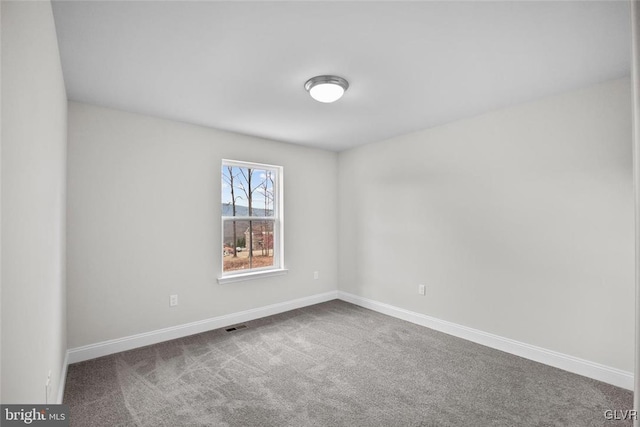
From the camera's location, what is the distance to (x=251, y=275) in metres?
3.88

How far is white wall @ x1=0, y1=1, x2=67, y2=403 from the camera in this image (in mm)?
925

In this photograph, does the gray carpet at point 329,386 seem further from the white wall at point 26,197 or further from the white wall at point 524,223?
the white wall at point 26,197

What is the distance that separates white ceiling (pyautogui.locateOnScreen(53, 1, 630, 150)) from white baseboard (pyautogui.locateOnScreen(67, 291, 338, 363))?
7.57ft

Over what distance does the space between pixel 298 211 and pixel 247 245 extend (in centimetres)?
90

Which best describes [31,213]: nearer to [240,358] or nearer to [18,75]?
[18,75]

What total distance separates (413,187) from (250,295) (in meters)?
2.56

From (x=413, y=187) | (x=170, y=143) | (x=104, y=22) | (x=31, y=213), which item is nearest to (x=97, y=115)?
(x=170, y=143)

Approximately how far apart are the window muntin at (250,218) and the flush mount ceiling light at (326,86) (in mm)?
1827

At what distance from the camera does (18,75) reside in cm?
104

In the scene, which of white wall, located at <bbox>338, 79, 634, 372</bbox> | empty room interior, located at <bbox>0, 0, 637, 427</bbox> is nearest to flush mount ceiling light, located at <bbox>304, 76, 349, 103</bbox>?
empty room interior, located at <bbox>0, 0, 637, 427</bbox>

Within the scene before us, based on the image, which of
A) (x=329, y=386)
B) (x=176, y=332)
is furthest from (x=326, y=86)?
(x=176, y=332)

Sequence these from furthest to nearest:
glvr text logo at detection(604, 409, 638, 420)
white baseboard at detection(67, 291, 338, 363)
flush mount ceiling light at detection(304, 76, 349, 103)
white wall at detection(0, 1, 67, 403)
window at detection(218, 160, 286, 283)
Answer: window at detection(218, 160, 286, 283), white baseboard at detection(67, 291, 338, 363), flush mount ceiling light at detection(304, 76, 349, 103), glvr text logo at detection(604, 409, 638, 420), white wall at detection(0, 1, 67, 403)

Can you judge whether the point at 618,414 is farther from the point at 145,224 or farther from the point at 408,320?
the point at 145,224

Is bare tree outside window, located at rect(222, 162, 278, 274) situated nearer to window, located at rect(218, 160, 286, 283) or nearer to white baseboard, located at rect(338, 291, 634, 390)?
window, located at rect(218, 160, 286, 283)
